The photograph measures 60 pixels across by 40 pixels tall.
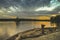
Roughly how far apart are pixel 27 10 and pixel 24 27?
369mm

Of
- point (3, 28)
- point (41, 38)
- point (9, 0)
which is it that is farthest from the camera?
point (3, 28)

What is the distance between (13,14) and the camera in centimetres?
118

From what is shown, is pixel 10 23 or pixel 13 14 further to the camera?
pixel 10 23

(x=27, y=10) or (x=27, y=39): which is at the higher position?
(x=27, y=10)

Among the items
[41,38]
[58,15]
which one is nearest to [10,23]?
[58,15]

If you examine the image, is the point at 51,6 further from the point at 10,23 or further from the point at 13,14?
the point at 10,23

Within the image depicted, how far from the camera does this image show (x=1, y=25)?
4.83 ft

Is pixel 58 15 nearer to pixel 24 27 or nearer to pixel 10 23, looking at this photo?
pixel 24 27

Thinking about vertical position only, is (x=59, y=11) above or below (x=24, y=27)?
above

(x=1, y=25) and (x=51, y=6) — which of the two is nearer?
(x=51, y=6)

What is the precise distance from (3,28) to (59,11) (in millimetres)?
620

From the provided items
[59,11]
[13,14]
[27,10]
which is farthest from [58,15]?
[13,14]

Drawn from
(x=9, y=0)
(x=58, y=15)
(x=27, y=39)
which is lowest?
(x=27, y=39)

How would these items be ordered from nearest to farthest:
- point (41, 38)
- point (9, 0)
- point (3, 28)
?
1. point (41, 38)
2. point (9, 0)
3. point (3, 28)
